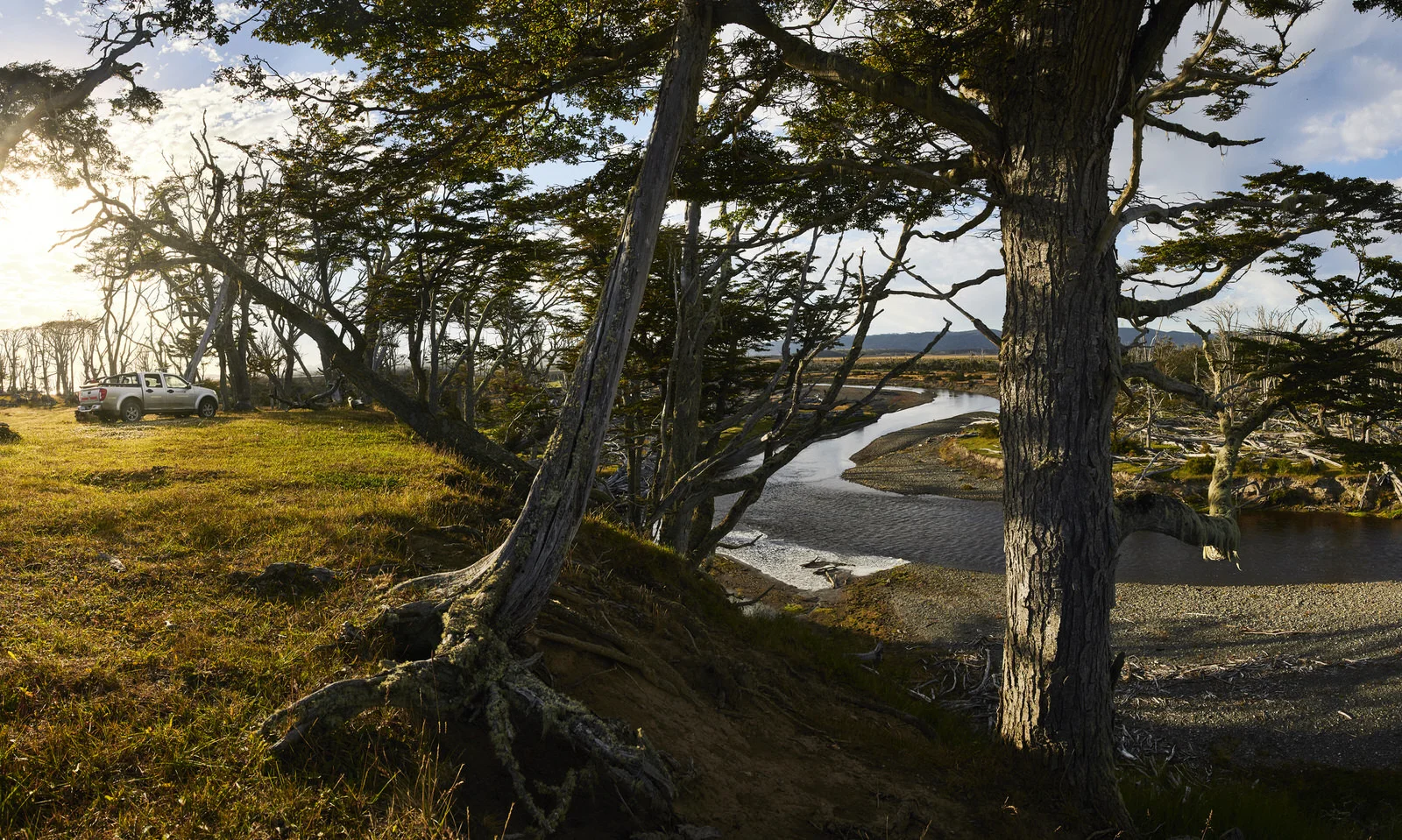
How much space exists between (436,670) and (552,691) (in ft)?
1.88

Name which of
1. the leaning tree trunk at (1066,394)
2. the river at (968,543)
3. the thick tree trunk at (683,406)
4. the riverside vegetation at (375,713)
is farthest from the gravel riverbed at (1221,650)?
the leaning tree trunk at (1066,394)

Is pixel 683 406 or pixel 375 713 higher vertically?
pixel 683 406

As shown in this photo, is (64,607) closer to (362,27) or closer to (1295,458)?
(362,27)

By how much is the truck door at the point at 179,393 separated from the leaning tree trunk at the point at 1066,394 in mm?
23686

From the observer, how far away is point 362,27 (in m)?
5.34

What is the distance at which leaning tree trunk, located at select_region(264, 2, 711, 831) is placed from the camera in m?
3.12

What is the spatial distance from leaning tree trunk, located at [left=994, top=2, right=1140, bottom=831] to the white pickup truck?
22359mm

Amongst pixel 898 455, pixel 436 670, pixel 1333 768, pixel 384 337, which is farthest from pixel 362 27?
pixel 898 455

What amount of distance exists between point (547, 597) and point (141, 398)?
21520mm

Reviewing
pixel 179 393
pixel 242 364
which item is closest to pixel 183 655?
pixel 179 393

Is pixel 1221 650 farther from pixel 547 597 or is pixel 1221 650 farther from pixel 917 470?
pixel 917 470

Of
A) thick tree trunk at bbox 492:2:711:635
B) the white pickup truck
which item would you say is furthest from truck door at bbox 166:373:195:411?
thick tree trunk at bbox 492:2:711:635

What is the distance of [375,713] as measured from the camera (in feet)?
10.6

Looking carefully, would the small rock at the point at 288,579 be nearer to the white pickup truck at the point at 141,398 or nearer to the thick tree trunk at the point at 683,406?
the thick tree trunk at the point at 683,406
